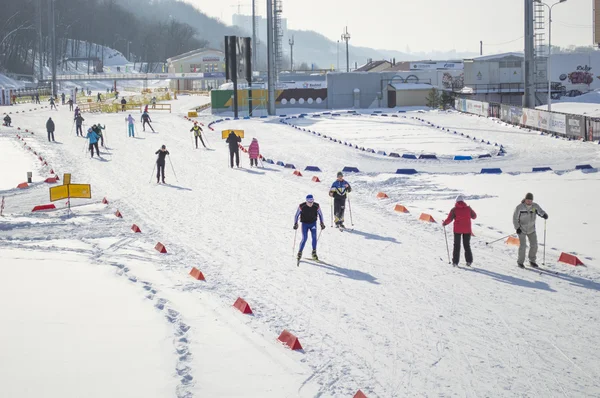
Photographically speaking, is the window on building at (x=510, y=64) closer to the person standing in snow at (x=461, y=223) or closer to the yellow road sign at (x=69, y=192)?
the yellow road sign at (x=69, y=192)

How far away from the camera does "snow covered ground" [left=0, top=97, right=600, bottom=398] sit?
33.1 feet

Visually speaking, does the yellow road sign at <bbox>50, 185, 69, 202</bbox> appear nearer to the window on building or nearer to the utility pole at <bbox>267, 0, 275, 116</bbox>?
the utility pole at <bbox>267, 0, 275, 116</bbox>

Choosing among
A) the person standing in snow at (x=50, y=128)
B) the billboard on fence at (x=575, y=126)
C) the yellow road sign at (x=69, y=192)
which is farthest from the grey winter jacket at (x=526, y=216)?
the person standing in snow at (x=50, y=128)

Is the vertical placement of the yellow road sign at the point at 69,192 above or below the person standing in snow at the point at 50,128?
below

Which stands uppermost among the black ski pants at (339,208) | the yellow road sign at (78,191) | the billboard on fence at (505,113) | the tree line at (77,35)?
the tree line at (77,35)

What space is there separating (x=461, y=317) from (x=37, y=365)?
6208 mm

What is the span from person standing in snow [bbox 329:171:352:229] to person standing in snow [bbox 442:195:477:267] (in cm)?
412

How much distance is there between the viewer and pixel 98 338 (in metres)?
11.4

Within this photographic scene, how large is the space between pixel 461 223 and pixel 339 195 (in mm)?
4424

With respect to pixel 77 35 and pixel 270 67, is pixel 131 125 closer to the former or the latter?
pixel 270 67

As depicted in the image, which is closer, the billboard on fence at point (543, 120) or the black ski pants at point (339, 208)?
the black ski pants at point (339, 208)

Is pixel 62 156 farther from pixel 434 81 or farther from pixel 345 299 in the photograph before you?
pixel 434 81

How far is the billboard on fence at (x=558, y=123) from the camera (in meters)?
39.4

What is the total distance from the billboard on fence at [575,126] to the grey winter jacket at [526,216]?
24269 mm
